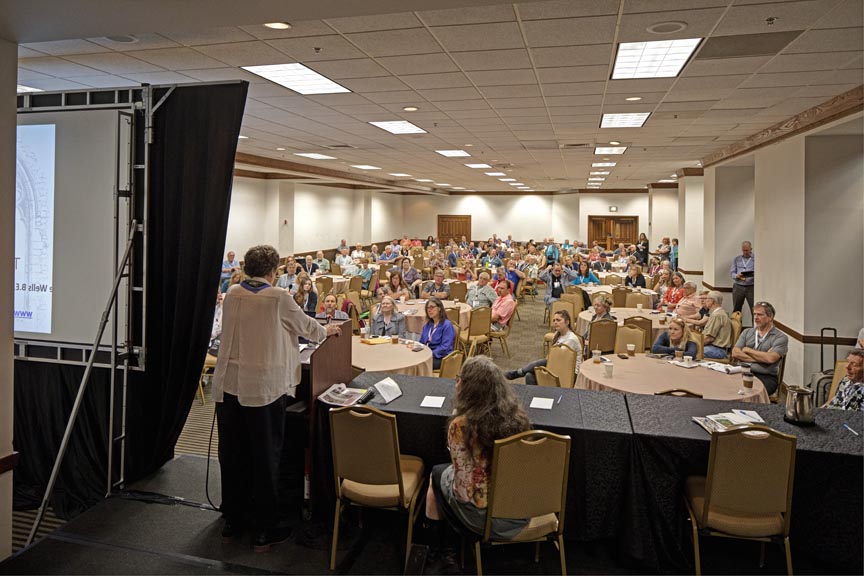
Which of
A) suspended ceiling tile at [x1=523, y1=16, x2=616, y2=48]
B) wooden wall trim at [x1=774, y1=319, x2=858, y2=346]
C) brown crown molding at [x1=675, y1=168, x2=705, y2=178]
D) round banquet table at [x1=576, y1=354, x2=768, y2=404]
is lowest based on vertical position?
round banquet table at [x1=576, y1=354, x2=768, y2=404]

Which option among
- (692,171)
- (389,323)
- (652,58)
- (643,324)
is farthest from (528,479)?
(692,171)

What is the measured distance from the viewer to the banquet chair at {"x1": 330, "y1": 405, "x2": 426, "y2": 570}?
10.3ft

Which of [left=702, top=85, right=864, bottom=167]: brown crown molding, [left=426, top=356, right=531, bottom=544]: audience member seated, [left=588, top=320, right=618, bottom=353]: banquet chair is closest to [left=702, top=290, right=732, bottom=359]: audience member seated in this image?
[left=588, top=320, right=618, bottom=353]: banquet chair

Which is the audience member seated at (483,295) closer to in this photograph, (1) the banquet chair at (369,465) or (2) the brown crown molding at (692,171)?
(1) the banquet chair at (369,465)

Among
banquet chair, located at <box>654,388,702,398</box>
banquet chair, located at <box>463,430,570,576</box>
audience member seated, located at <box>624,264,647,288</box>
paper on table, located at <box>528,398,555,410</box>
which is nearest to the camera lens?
banquet chair, located at <box>463,430,570,576</box>

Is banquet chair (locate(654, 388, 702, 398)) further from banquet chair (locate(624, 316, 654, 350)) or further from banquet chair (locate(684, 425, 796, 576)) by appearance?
banquet chair (locate(624, 316, 654, 350))

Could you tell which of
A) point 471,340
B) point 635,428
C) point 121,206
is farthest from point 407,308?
point 635,428

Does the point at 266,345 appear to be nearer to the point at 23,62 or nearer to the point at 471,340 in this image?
the point at 23,62

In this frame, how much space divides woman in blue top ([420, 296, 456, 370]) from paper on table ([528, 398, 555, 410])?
9.15 feet

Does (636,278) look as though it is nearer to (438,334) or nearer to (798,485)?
(438,334)

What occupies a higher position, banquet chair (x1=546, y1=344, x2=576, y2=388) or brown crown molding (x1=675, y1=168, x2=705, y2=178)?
brown crown molding (x1=675, y1=168, x2=705, y2=178)

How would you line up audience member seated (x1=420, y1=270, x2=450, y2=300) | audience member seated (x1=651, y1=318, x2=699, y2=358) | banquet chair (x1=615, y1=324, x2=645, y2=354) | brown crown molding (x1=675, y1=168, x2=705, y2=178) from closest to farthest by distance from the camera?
audience member seated (x1=651, y1=318, x2=699, y2=358) < banquet chair (x1=615, y1=324, x2=645, y2=354) < audience member seated (x1=420, y1=270, x2=450, y2=300) < brown crown molding (x1=675, y1=168, x2=705, y2=178)

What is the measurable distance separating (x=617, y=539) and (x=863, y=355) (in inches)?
93.7

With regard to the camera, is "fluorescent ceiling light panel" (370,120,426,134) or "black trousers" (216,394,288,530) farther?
"fluorescent ceiling light panel" (370,120,426,134)
